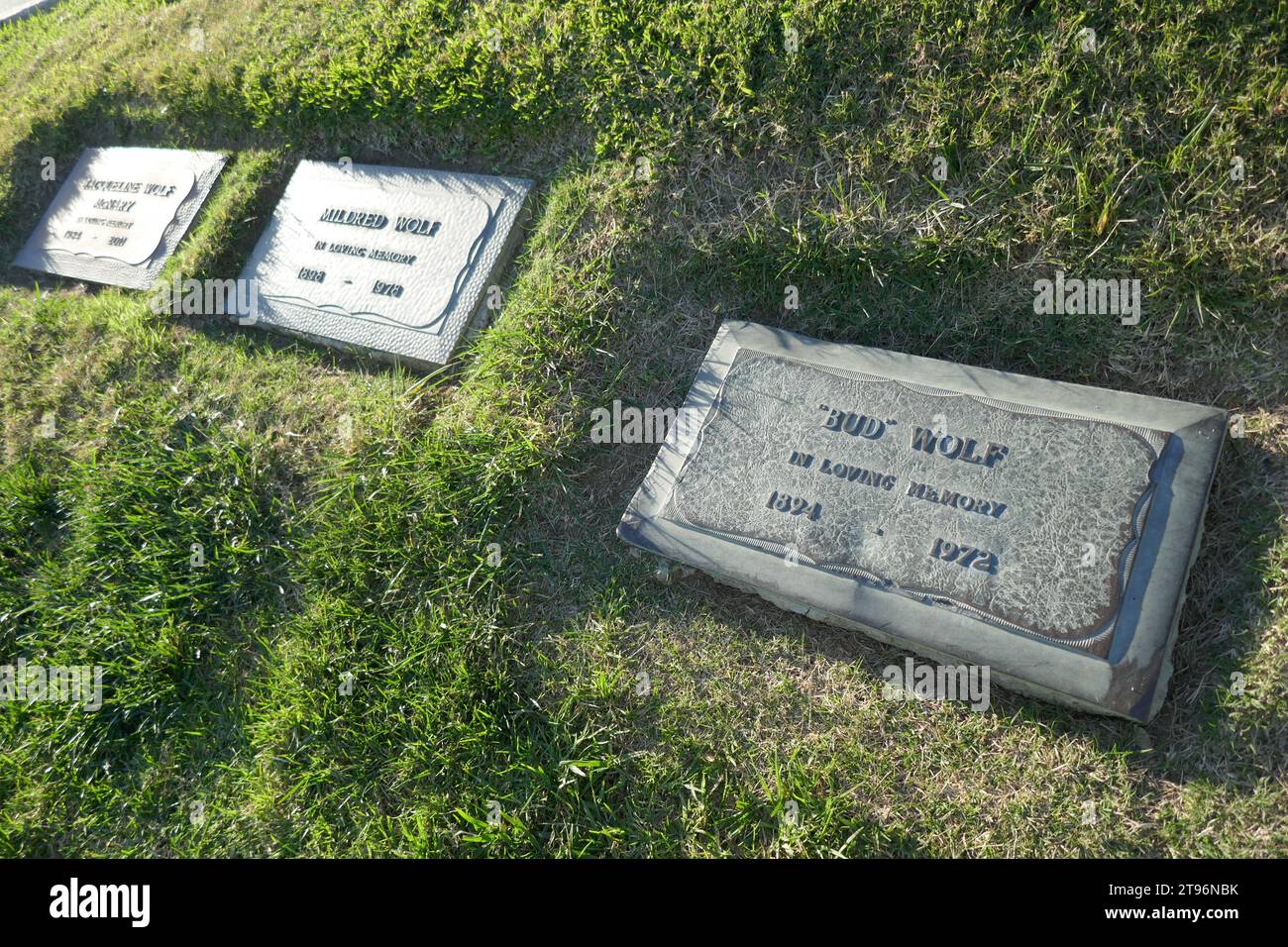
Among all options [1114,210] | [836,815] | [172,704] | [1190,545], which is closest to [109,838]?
[172,704]

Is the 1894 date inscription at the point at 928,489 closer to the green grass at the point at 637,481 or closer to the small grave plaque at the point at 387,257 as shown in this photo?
the green grass at the point at 637,481

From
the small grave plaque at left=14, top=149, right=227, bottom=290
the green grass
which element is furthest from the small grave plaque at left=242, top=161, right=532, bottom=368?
the small grave plaque at left=14, top=149, right=227, bottom=290

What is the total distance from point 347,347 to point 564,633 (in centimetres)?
171

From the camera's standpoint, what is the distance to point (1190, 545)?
77.7 inches

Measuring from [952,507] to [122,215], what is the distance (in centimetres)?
462

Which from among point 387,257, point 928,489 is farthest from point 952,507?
point 387,257

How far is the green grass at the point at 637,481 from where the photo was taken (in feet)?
7.02

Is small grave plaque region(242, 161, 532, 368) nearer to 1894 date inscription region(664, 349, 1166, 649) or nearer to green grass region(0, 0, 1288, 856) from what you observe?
green grass region(0, 0, 1288, 856)

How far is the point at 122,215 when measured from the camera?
4.45 meters

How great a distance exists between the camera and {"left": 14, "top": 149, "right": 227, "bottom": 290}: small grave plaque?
4234 millimetres

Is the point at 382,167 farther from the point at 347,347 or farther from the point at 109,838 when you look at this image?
the point at 109,838

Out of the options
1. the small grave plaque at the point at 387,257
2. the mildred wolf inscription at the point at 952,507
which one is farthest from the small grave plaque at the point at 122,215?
the mildred wolf inscription at the point at 952,507

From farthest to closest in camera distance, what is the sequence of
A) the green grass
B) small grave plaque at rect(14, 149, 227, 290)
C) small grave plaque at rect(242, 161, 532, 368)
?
1. small grave plaque at rect(14, 149, 227, 290)
2. small grave plaque at rect(242, 161, 532, 368)
3. the green grass

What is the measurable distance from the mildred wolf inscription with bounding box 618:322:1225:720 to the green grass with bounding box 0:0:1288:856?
0.23 metres
